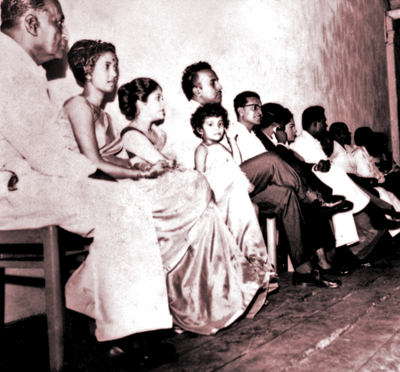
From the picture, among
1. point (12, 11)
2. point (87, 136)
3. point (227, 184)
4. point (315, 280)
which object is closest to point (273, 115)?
point (227, 184)


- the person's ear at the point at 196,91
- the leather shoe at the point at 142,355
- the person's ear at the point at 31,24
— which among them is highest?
the person's ear at the point at 31,24

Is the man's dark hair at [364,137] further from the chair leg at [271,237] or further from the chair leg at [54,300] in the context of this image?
the chair leg at [54,300]

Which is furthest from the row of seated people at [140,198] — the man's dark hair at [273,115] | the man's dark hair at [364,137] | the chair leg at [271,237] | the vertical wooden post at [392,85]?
the vertical wooden post at [392,85]

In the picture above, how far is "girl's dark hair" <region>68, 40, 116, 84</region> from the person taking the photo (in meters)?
2.06

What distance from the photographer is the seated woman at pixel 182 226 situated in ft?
6.27

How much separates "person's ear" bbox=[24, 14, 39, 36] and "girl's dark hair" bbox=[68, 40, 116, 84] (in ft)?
1.04

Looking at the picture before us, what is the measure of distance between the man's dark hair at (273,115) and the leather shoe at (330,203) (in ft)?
3.25

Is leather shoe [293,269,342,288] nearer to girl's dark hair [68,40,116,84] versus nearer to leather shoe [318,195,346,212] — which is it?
leather shoe [318,195,346,212]

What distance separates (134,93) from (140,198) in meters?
0.91

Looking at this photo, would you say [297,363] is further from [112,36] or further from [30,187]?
[112,36]

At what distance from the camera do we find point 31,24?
1758 millimetres

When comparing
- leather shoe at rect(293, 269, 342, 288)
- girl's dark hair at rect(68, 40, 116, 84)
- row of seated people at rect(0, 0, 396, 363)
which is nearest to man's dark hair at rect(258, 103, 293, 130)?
row of seated people at rect(0, 0, 396, 363)

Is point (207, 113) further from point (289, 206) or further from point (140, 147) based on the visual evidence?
point (289, 206)

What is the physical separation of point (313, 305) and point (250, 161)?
41.3 inches
